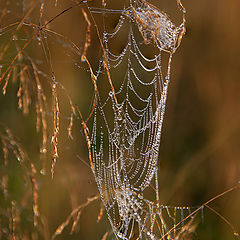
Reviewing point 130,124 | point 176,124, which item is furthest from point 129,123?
point 176,124

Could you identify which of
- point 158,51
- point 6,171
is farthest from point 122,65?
point 6,171

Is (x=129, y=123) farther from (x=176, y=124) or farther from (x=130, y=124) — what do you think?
(x=176, y=124)

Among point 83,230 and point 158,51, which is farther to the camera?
point 83,230

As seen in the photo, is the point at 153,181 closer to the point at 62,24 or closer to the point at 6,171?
the point at 6,171
